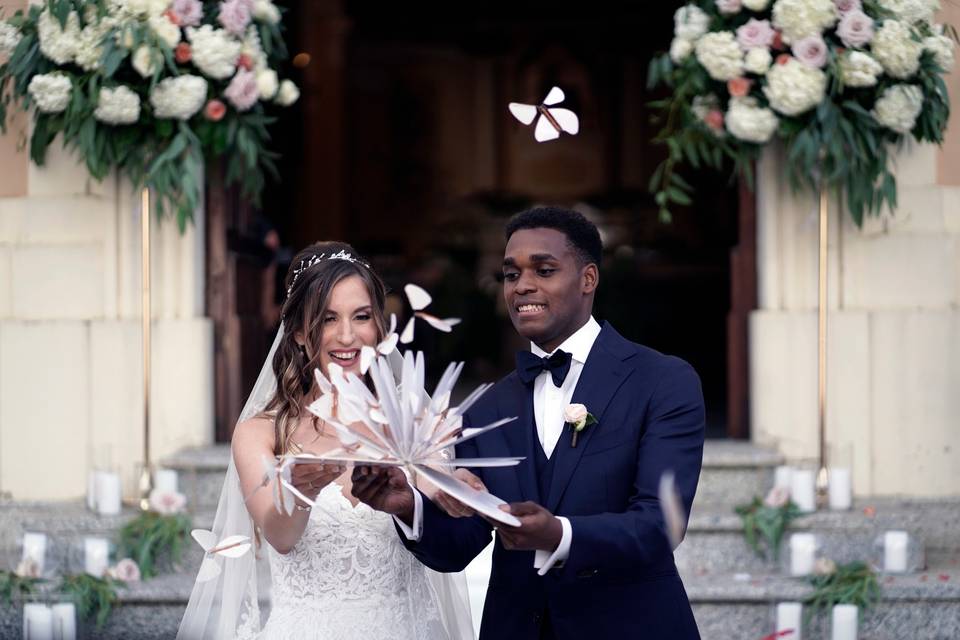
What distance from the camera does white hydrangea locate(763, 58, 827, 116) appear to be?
5.78m

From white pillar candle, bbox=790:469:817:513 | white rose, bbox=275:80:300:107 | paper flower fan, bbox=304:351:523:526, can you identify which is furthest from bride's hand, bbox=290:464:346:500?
white rose, bbox=275:80:300:107

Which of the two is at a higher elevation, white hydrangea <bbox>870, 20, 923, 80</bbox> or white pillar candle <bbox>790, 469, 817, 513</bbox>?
white hydrangea <bbox>870, 20, 923, 80</bbox>

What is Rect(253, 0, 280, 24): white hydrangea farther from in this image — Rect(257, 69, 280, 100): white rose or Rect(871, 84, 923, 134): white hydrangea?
Rect(871, 84, 923, 134): white hydrangea

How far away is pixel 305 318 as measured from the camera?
3.58 m

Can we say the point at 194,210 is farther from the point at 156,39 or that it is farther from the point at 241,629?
the point at 241,629

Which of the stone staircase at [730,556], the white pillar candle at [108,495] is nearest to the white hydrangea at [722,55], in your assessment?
the stone staircase at [730,556]

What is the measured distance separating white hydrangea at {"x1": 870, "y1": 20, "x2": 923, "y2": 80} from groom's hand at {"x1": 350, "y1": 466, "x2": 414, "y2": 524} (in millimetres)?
3793

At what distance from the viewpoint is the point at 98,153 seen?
612cm

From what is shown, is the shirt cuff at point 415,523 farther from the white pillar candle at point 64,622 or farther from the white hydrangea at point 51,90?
the white hydrangea at point 51,90

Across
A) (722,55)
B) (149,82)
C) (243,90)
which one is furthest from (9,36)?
(722,55)

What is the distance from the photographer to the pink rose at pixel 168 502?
595 centimetres

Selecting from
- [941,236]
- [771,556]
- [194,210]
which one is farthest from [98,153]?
[941,236]

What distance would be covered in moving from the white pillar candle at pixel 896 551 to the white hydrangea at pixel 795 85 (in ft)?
6.00

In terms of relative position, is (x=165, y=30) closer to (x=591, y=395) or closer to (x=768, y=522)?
(x=768, y=522)
